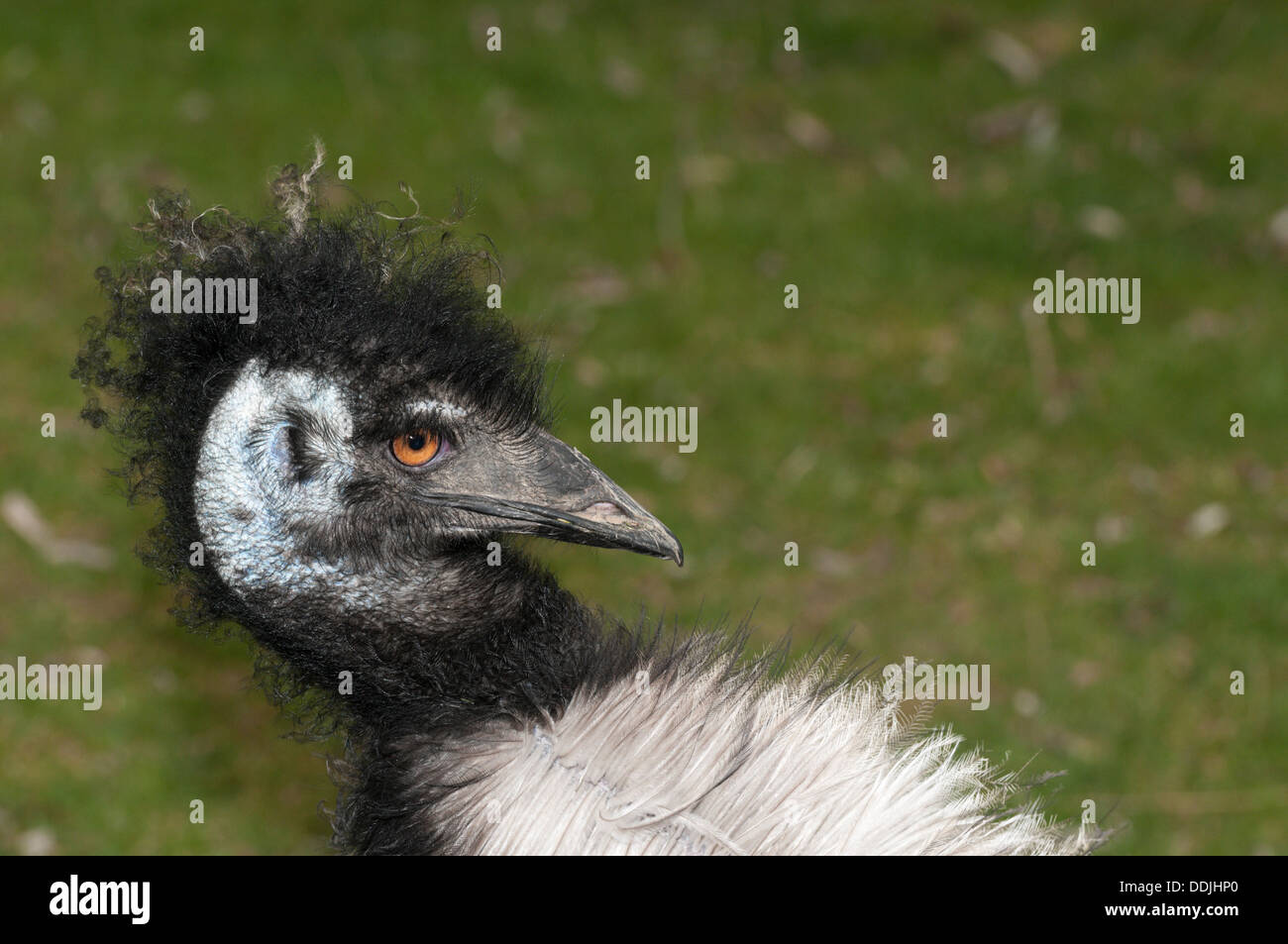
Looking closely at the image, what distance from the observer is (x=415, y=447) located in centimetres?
337

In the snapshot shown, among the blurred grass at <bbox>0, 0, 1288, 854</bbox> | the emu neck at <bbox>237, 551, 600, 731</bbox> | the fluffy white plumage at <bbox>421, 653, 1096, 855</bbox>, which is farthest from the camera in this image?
the blurred grass at <bbox>0, 0, 1288, 854</bbox>

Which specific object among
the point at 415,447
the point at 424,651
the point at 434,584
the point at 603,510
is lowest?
the point at 424,651

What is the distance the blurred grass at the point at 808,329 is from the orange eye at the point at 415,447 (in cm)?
268

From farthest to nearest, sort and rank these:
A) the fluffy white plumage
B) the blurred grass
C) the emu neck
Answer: the blurred grass < the emu neck < the fluffy white plumage

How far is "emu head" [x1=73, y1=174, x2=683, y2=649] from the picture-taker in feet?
10.7

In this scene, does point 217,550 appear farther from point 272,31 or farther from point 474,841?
point 272,31

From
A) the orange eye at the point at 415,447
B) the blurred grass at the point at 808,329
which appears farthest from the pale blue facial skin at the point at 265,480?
the blurred grass at the point at 808,329

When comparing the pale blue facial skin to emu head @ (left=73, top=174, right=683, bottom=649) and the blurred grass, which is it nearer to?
emu head @ (left=73, top=174, right=683, bottom=649)

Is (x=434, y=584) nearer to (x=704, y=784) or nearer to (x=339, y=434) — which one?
(x=339, y=434)

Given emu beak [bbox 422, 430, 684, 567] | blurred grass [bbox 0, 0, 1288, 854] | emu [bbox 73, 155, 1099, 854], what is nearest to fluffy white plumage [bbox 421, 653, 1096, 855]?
emu [bbox 73, 155, 1099, 854]

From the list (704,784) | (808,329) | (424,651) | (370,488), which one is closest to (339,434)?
(370,488)

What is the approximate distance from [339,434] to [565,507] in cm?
54

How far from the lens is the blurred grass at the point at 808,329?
6.27m

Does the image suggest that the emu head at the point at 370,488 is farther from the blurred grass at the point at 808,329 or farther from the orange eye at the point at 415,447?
the blurred grass at the point at 808,329
